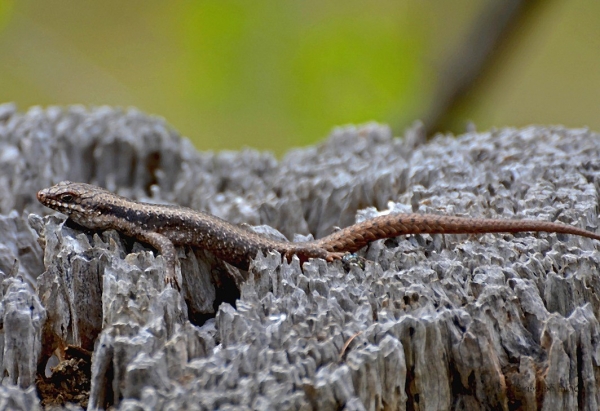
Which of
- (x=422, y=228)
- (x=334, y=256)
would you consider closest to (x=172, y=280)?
(x=334, y=256)

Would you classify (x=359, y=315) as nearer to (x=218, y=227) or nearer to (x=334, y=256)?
(x=334, y=256)

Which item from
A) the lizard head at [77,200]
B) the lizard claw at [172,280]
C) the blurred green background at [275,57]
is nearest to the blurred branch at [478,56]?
the blurred green background at [275,57]

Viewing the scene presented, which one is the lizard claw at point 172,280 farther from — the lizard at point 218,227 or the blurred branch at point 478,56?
the blurred branch at point 478,56

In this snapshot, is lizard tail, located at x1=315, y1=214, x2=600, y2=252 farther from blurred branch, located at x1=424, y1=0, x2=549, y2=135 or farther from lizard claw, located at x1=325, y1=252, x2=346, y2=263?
blurred branch, located at x1=424, y1=0, x2=549, y2=135

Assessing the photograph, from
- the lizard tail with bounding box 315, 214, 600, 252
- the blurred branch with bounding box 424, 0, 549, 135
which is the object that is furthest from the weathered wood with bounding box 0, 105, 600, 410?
the blurred branch with bounding box 424, 0, 549, 135

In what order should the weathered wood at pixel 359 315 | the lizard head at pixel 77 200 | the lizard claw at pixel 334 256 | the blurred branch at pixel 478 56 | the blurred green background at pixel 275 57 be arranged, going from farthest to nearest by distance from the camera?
the blurred green background at pixel 275 57 → the blurred branch at pixel 478 56 → the lizard head at pixel 77 200 → the lizard claw at pixel 334 256 → the weathered wood at pixel 359 315

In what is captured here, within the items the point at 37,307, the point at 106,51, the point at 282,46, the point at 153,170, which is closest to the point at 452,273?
the point at 37,307

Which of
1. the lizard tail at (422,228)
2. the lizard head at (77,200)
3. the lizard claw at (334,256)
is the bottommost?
the lizard claw at (334,256)

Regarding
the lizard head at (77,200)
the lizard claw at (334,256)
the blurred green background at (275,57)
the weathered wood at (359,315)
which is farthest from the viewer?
the blurred green background at (275,57)
